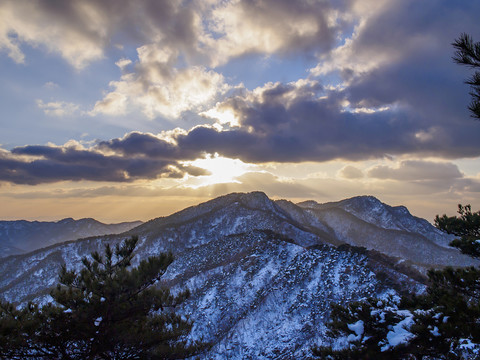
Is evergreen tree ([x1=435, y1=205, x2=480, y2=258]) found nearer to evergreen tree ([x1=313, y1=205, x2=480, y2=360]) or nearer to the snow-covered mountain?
evergreen tree ([x1=313, y1=205, x2=480, y2=360])

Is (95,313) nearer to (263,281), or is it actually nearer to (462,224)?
(462,224)

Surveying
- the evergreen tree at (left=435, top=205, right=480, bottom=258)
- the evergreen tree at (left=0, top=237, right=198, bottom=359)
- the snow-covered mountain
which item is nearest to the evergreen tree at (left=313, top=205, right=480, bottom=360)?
the evergreen tree at (left=435, top=205, right=480, bottom=258)

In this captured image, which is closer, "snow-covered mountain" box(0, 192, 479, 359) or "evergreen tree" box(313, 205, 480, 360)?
"evergreen tree" box(313, 205, 480, 360)

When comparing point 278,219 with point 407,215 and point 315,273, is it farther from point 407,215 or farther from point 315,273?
point 407,215

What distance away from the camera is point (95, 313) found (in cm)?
1287

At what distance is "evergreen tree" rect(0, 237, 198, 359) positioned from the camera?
12.3 meters

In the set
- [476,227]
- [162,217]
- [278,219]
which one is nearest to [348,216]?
[278,219]

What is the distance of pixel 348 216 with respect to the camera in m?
142

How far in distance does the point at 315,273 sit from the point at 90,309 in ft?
116

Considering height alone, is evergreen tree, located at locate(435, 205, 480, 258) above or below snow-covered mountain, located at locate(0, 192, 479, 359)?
above

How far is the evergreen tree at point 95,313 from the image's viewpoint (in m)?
12.3

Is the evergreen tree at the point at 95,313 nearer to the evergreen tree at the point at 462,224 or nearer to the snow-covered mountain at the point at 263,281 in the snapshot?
the evergreen tree at the point at 462,224

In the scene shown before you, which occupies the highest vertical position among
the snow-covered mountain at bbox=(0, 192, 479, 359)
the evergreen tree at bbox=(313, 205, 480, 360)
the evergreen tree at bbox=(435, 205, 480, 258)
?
the evergreen tree at bbox=(435, 205, 480, 258)

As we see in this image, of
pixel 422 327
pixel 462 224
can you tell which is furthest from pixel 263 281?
pixel 422 327
